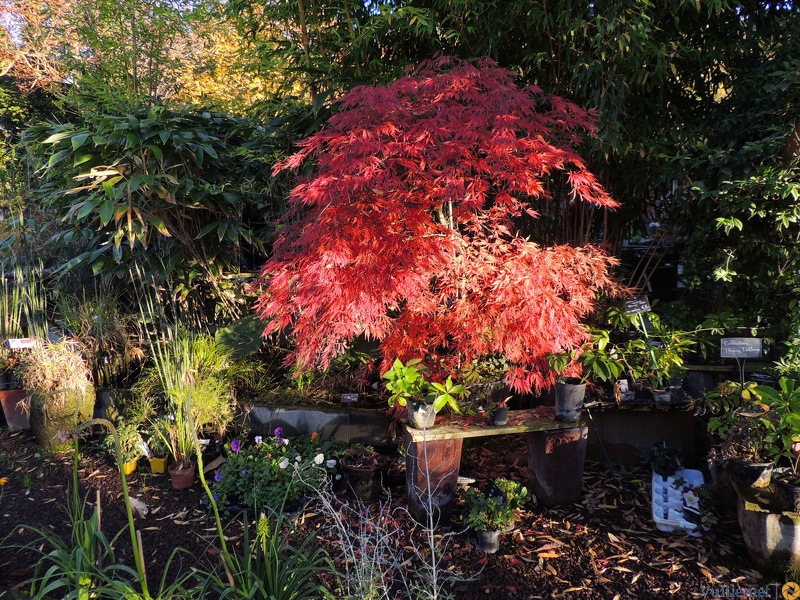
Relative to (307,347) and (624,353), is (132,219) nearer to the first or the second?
(307,347)

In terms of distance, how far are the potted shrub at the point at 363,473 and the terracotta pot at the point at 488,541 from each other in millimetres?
645

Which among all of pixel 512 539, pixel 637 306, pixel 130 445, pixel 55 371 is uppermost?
pixel 637 306

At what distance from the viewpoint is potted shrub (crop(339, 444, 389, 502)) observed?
2568mm

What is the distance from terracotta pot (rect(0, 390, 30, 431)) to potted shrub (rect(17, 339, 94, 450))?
37 centimetres

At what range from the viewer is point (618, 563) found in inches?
81.0

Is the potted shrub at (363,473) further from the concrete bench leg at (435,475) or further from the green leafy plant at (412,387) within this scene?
the green leafy plant at (412,387)

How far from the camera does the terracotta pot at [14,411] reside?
151 inches

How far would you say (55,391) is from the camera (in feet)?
11.1

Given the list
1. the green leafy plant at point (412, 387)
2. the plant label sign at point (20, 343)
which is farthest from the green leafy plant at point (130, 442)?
the green leafy plant at point (412, 387)

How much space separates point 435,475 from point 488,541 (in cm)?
37

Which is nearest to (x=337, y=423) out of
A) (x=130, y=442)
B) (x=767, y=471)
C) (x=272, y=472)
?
(x=272, y=472)

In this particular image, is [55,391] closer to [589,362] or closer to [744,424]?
[589,362]

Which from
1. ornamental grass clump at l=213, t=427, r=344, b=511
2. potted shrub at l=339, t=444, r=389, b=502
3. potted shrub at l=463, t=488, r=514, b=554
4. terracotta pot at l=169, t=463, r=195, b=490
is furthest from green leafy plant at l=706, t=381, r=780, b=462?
terracotta pot at l=169, t=463, r=195, b=490

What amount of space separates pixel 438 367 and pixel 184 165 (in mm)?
2260
